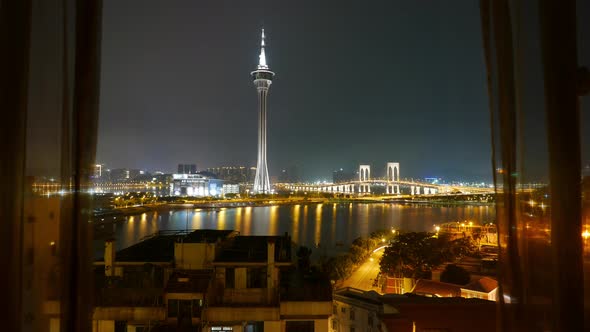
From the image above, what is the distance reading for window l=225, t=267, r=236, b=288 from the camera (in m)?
1.68

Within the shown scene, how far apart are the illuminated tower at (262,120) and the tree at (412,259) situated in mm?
18005

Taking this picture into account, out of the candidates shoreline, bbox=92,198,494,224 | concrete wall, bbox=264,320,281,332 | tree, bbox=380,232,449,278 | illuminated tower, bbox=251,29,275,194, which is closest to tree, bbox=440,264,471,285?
tree, bbox=380,232,449,278

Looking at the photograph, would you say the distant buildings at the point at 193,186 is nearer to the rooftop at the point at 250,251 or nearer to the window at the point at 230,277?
the rooftop at the point at 250,251

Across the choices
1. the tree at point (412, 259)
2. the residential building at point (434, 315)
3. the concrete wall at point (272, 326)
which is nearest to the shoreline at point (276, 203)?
the tree at point (412, 259)

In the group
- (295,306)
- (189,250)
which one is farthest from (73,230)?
(189,250)

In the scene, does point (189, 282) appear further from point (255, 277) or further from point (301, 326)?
point (301, 326)

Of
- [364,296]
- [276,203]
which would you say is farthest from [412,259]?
[276,203]

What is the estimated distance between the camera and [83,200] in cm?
61

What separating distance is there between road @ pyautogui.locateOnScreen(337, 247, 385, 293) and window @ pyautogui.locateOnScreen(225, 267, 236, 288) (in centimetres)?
315

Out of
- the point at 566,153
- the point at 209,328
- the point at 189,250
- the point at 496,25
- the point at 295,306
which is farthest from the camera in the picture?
the point at 189,250

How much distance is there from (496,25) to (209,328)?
4.67 feet

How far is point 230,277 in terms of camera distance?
1701 mm

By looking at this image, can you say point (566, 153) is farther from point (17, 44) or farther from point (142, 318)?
point (142, 318)

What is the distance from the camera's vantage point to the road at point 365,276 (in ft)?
15.5
